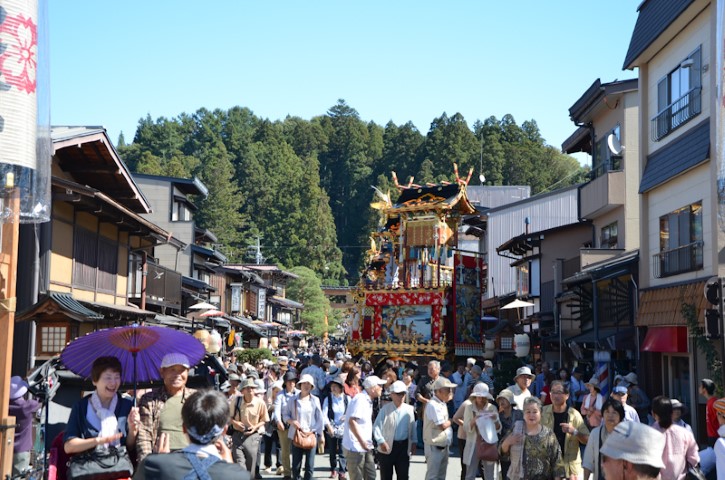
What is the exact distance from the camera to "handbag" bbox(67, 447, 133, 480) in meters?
7.27

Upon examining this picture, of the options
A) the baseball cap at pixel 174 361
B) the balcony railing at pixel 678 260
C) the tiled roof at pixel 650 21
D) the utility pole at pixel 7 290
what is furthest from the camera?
the tiled roof at pixel 650 21

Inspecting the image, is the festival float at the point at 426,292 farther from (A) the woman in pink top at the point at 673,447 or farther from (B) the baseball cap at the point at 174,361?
(B) the baseball cap at the point at 174,361

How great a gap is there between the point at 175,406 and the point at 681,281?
46.5ft

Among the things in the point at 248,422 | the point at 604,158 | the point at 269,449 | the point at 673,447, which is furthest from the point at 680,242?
the point at 673,447

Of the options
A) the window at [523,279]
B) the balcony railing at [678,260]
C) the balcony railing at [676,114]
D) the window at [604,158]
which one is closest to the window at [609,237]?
the window at [604,158]

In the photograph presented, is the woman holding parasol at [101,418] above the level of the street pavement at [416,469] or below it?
above

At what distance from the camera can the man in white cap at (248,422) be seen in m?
13.2

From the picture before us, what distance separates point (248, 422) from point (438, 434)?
2941mm

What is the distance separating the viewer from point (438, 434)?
471 inches

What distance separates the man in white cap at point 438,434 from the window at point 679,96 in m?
9.70

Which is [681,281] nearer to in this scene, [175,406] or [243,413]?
[243,413]

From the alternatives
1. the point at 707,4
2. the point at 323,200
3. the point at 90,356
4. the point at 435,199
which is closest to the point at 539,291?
the point at 435,199

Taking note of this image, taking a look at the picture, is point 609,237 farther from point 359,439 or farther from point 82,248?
point 359,439

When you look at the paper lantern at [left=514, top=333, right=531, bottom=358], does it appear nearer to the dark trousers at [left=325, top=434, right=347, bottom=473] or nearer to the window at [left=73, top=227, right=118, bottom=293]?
the window at [left=73, top=227, right=118, bottom=293]
